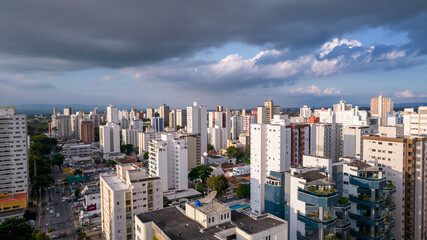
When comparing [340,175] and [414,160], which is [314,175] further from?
[414,160]

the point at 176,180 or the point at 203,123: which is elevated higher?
the point at 203,123

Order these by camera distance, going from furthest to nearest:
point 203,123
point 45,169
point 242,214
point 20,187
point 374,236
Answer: point 203,123 → point 45,169 → point 20,187 → point 374,236 → point 242,214

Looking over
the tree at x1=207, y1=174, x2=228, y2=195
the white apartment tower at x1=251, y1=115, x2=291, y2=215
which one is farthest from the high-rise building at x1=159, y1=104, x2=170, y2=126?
the white apartment tower at x1=251, y1=115, x2=291, y2=215

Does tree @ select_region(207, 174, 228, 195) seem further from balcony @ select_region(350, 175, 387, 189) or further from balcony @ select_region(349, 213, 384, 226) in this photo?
balcony @ select_region(350, 175, 387, 189)

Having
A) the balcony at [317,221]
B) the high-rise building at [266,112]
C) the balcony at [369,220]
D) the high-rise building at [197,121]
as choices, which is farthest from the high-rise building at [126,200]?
the high-rise building at [266,112]

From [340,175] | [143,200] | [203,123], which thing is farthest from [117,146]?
[340,175]

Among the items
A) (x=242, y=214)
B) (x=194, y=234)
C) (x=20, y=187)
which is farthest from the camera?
(x=20, y=187)

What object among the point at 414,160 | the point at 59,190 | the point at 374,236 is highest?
the point at 414,160

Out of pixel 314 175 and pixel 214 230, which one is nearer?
pixel 214 230
